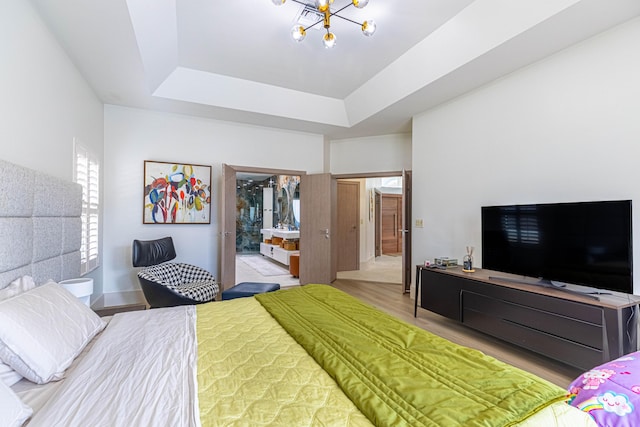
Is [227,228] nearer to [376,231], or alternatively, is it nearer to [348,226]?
[348,226]

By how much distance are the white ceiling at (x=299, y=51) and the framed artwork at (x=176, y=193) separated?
0.84m

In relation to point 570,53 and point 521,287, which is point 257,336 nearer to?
point 521,287

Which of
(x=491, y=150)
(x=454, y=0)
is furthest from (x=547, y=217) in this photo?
(x=454, y=0)

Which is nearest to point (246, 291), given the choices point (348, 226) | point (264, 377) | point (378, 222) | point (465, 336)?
point (264, 377)

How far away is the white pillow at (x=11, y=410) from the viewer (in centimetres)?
83

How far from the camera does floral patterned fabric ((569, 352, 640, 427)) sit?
984mm

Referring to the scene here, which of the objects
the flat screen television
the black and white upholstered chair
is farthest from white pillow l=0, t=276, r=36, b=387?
the flat screen television

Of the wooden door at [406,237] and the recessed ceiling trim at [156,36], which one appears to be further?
the wooden door at [406,237]

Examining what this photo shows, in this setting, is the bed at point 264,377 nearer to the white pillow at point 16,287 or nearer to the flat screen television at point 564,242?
the white pillow at point 16,287

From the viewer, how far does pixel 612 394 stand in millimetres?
1049

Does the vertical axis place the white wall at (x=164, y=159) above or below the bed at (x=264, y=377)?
above

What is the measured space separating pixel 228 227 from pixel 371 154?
2852 mm

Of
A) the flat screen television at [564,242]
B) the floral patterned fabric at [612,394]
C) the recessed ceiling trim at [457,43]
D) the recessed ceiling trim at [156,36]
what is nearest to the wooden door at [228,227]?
the recessed ceiling trim at [156,36]

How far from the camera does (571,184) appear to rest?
2646 mm
